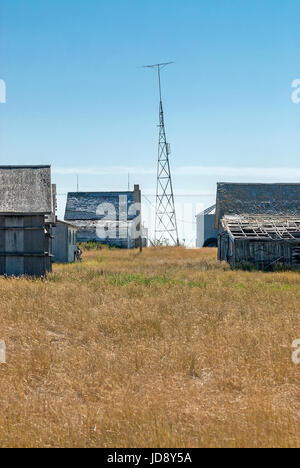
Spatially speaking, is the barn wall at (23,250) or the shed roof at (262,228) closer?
the barn wall at (23,250)

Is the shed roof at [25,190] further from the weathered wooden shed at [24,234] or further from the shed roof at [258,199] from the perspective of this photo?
the shed roof at [258,199]

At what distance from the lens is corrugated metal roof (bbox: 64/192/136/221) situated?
50.0 m

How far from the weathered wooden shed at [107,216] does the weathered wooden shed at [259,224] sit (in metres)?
13.2

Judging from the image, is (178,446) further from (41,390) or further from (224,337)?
(224,337)

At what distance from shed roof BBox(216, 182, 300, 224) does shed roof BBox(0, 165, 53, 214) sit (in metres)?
18.0

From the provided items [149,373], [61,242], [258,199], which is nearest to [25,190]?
[61,242]

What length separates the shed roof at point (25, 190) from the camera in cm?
1792

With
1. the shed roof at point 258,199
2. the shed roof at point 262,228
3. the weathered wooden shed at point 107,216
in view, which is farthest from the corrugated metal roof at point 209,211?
the shed roof at point 262,228

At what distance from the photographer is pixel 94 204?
5091 cm

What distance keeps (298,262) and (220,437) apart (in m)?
23.6

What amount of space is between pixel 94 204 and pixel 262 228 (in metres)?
25.7

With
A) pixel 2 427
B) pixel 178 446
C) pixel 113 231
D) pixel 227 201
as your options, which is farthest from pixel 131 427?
pixel 113 231
